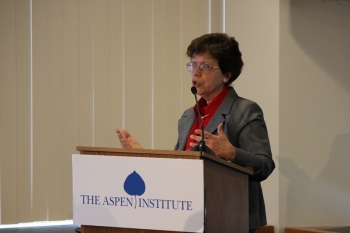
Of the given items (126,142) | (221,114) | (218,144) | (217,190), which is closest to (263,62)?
(221,114)

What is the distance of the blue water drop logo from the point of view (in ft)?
6.00

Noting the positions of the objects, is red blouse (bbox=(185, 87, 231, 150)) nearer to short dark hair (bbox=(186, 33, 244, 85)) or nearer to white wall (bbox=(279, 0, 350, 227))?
short dark hair (bbox=(186, 33, 244, 85))

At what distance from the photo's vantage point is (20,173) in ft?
12.5

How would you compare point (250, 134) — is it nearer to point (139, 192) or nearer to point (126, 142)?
point (126, 142)

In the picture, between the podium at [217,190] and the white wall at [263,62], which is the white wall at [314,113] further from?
the podium at [217,190]

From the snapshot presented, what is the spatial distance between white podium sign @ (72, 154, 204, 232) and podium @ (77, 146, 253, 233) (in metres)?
0.02

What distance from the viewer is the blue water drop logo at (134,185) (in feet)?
6.00

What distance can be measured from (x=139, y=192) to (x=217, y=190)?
12.2 inches

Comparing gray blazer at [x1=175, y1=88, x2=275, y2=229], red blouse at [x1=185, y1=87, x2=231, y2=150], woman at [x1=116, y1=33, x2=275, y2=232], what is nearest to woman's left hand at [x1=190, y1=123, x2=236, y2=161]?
woman at [x1=116, y1=33, x2=275, y2=232]

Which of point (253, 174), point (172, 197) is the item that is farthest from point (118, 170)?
point (253, 174)

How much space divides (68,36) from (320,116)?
6.71 feet

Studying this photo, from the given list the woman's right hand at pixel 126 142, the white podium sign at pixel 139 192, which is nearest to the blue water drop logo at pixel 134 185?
the white podium sign at pixel 139 192

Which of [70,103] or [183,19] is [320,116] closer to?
[183,19]

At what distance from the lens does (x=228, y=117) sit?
2520mm
